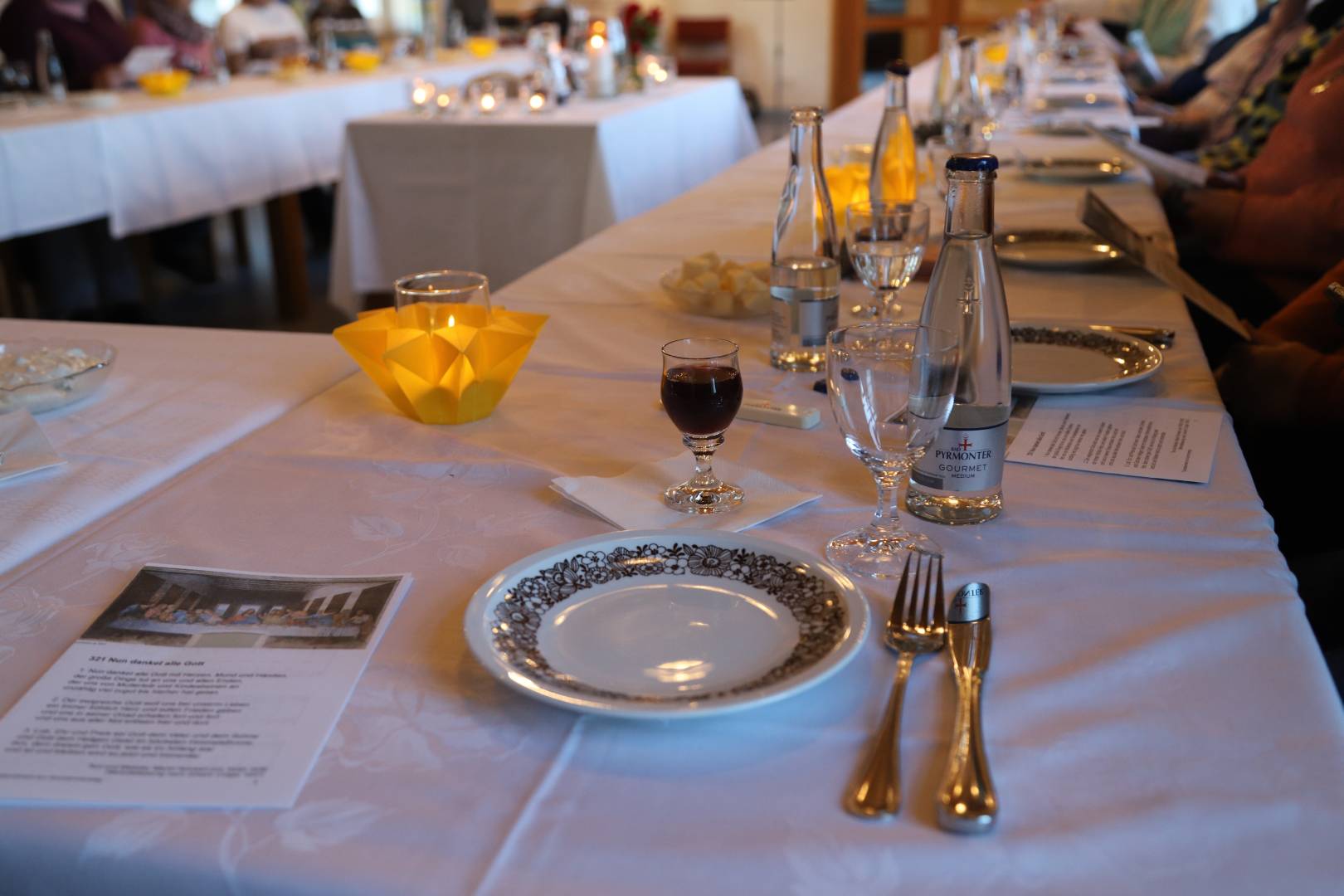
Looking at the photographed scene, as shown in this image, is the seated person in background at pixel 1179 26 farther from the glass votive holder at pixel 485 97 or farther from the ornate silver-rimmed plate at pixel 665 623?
the ornate silver-rimmed plate at pixel 665 623

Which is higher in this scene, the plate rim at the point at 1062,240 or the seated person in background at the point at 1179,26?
the seated person in background at the point at 1179,26

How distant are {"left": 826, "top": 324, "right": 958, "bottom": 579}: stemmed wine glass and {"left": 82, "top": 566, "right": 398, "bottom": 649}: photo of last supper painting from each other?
333mm

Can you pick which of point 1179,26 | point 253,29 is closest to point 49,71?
point 253,29

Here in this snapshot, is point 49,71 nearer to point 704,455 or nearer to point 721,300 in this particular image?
point 721,300

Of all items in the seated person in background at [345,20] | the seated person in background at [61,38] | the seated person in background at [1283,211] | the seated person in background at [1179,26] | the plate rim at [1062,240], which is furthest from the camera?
the seated person in background at [1179,26]

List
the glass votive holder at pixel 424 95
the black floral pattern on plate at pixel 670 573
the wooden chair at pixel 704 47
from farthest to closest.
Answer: the wooden chair at pixel 704 47, the glass votive holder at pixel 424 95, the black floral pattern on plate at pixel 670 573

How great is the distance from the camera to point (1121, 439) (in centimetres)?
100

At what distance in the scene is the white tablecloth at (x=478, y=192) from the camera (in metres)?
3.20

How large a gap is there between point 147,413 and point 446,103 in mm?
2531

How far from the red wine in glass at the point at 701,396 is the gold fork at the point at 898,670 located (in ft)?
0.64

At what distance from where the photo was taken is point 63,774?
0.58m

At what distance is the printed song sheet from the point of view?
22.4 inches

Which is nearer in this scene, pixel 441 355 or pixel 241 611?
pixel 241 611

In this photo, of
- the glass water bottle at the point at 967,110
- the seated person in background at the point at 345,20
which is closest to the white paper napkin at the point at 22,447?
the glass water bottle at the point at 967,110
